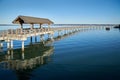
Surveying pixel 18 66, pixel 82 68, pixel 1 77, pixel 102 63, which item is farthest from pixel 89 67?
pixel 1 77

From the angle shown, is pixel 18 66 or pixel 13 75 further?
pixel 18 66

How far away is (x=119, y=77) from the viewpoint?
628 inches

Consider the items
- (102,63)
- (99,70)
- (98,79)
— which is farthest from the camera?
(102,63)

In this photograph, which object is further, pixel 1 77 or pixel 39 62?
pixel 39 62

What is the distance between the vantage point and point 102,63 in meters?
21.0

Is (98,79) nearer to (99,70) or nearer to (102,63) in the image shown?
(99,70)

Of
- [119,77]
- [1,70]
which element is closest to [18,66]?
[1,70]

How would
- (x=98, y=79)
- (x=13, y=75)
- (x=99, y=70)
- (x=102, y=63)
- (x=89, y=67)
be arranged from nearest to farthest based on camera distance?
(x=98, y=79) → (x=13, y=75) → (x=99, y=70) → (x=89, y=67) → (x=102, y=63)

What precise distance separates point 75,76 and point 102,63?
19.8 ft

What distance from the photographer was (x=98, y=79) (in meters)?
15.4

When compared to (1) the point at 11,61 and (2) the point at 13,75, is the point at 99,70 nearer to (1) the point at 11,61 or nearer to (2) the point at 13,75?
(2) the point at 13,75

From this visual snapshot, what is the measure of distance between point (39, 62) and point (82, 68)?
587 cm

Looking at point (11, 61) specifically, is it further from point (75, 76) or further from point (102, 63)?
point (102, 63)

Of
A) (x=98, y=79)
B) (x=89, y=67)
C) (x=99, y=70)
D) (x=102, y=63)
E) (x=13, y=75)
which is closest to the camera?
(x=98, y=79)
